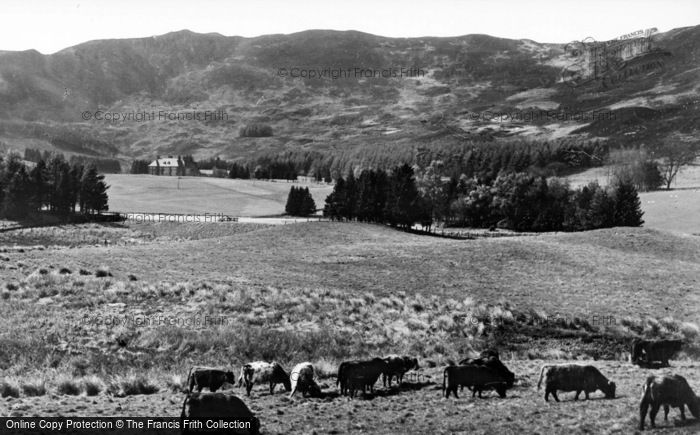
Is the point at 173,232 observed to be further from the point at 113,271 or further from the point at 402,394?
the point at 402,394

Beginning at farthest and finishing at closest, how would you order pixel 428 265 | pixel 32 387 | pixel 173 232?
pixel 173 232 < pixel 428 265 < pixel 32 387

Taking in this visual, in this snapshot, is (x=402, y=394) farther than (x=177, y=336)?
No

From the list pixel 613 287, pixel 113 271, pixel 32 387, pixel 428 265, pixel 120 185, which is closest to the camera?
pixel 32 387

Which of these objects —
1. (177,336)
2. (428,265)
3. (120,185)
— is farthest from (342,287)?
(120,185)

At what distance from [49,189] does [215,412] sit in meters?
102

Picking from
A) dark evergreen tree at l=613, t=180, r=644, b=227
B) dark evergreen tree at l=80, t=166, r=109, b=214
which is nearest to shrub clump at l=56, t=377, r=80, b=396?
dark evergreen tree at l=613, t=180, r=644, b=227

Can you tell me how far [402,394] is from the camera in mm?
18125

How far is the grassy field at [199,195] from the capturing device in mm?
127438

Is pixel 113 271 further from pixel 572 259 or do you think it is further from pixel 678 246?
pixel 678 246

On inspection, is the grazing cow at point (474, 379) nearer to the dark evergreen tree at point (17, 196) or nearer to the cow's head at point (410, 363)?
the cow's head at point (410, 363)

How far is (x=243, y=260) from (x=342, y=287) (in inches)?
529

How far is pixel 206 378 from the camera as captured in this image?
17.8 m

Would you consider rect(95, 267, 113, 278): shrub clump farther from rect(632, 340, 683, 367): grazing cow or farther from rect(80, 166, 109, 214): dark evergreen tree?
Answer: rect(80, 166, 109, 214): dark evergreen tree

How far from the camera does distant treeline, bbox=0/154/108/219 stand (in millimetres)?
99562
